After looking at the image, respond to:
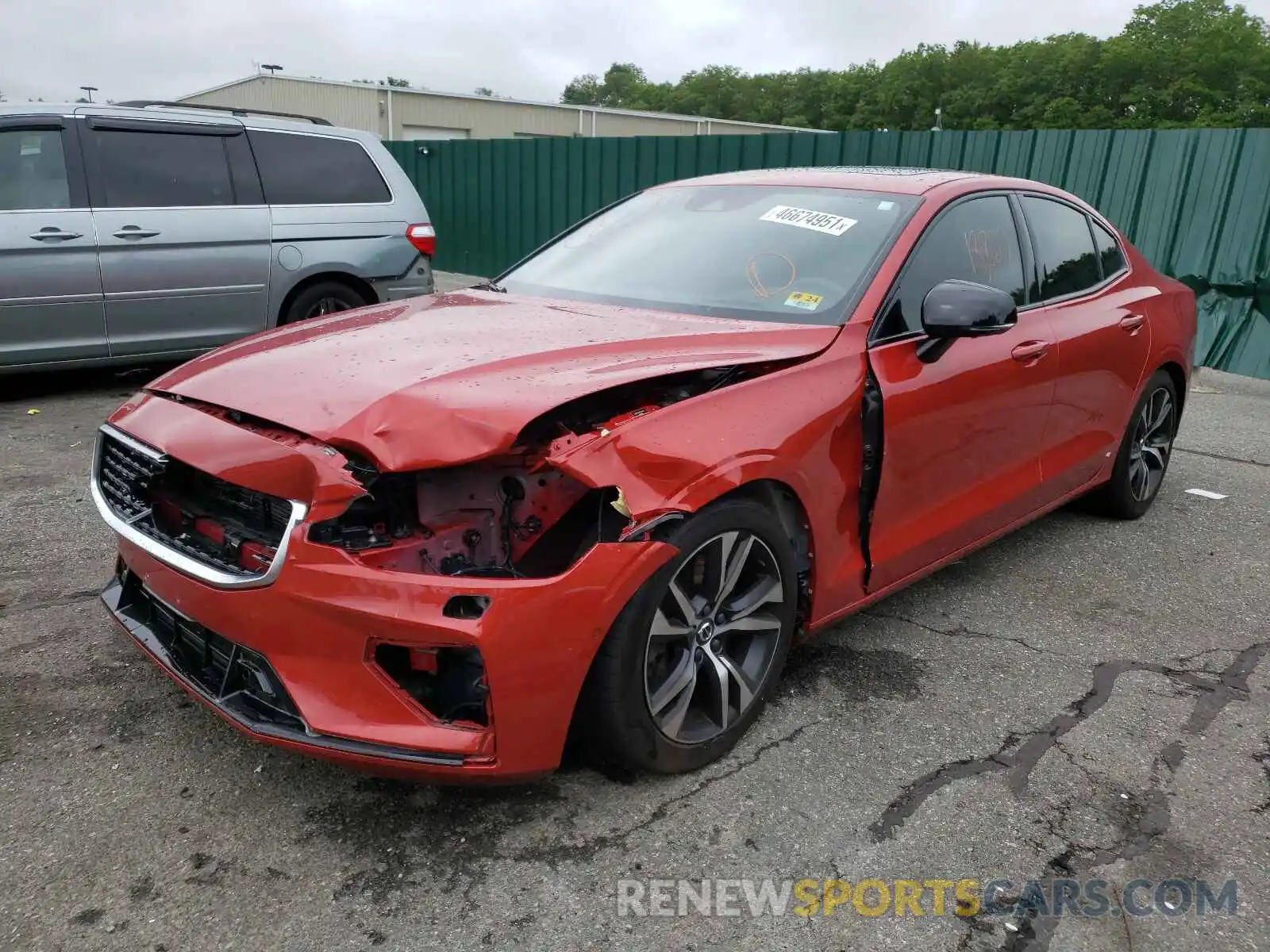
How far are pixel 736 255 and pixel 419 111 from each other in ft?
80.5

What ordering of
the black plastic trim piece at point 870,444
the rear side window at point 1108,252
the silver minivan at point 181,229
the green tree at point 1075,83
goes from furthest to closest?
1. the green tree at point 1075,83
2. the silver minivan at point 181,229
3. the rear side window at point 1108,252
4. the black plastic trim piece at point 870,444

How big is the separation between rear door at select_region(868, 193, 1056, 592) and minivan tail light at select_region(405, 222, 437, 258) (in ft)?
15.8

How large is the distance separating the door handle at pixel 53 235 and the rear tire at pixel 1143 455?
6171 mm

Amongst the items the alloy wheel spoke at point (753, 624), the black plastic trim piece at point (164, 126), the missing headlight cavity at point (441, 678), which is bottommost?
the alloy wheel spoke at point (753, 624)

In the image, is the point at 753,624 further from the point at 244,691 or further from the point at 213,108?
the point at 213,108

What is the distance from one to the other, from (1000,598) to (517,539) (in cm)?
235

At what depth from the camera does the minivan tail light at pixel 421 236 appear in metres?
7.47

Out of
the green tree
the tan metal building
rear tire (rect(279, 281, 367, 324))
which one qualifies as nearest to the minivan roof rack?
rear tire (rect(279, 281, 367, 324))

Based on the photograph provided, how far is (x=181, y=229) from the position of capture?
259 inches

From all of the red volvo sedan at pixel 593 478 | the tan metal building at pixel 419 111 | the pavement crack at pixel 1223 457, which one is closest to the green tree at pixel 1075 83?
the tan metal building at pixel 419 111

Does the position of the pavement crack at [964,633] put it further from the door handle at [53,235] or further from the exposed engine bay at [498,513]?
the door handle at [53,235]

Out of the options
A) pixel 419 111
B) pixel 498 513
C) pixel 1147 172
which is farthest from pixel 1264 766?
pixel 419 111

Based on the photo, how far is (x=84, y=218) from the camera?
6.24 metres

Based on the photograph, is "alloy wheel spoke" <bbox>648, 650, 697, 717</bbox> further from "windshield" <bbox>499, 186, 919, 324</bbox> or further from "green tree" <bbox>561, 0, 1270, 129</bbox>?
"green tree" <bbox>561, 0, 1270, 129</bbox>
